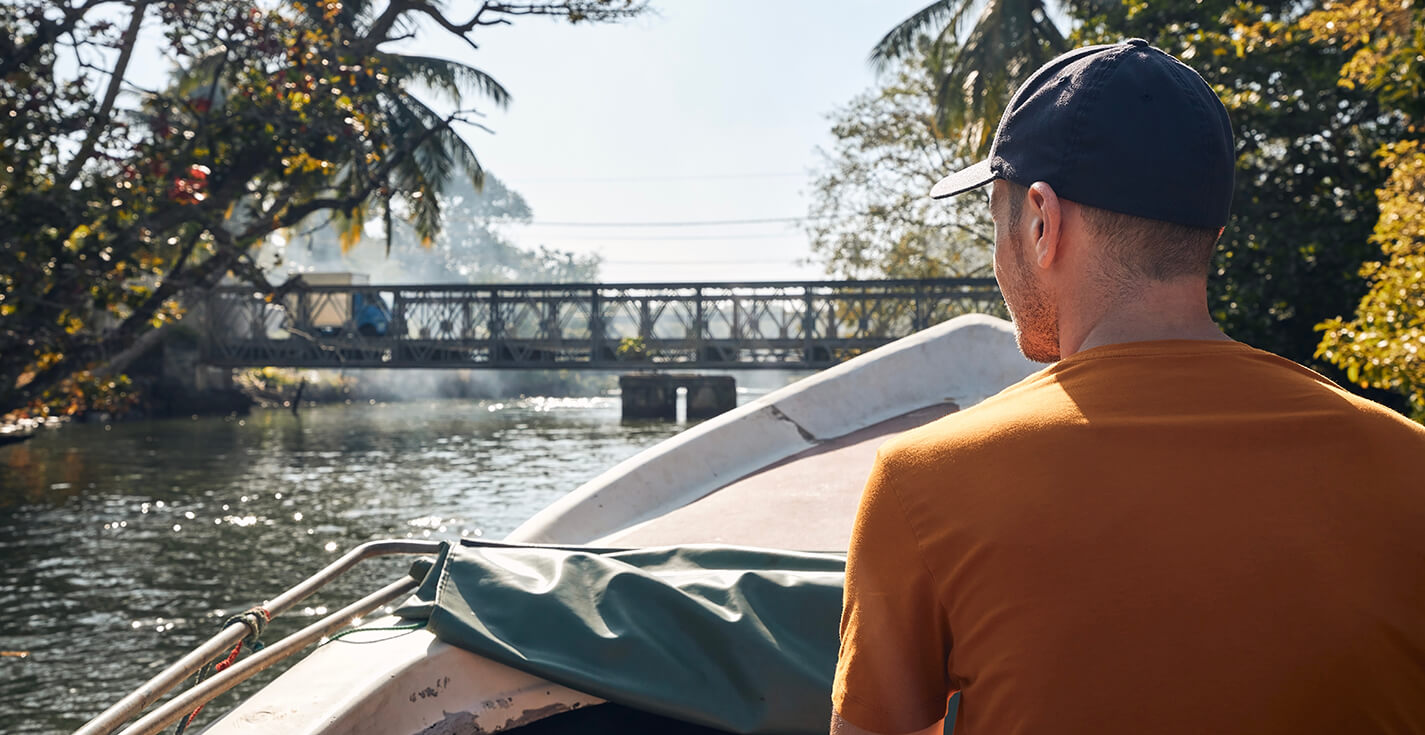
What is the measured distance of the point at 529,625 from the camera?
2273 millimetres

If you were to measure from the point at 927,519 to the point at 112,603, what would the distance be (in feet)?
31.0

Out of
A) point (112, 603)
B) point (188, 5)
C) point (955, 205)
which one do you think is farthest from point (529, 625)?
point (955, 205)

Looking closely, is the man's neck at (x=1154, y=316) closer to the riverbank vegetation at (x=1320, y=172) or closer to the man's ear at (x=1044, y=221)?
the man's ear at (x=1044, y=221)

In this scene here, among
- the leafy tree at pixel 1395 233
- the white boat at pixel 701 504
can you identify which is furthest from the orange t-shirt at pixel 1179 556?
the leafy tree at pixel 1395 233

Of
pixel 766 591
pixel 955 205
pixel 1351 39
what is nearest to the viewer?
pixel 766 591

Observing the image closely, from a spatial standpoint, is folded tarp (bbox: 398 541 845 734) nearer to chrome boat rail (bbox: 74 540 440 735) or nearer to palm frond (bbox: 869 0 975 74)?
chrome boat rail (bbox: 74 540 440 735)

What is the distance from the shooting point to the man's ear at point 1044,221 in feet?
3.55

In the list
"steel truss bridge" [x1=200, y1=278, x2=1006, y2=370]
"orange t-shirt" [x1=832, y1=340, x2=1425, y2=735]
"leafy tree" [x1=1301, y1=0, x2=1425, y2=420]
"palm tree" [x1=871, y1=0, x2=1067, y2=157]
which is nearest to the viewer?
"orange t-shirt" [x1=832, y1=340, x2=1425, y2=735]

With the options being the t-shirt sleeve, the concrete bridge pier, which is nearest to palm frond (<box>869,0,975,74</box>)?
the concrete bridge pier

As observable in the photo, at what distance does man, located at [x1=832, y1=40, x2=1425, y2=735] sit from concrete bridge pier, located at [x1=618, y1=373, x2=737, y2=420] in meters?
30.2

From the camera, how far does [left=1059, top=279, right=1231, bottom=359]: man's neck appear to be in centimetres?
106

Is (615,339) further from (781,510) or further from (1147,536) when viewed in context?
(1147,536)

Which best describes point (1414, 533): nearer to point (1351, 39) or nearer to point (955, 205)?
point (1351, 39)

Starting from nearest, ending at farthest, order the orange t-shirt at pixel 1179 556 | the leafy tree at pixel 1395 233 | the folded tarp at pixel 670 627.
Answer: the orange t-shirt at pixel 1179 556
the folded tarp at pixel 670 627
the leafy tree at pixel 1395 233
